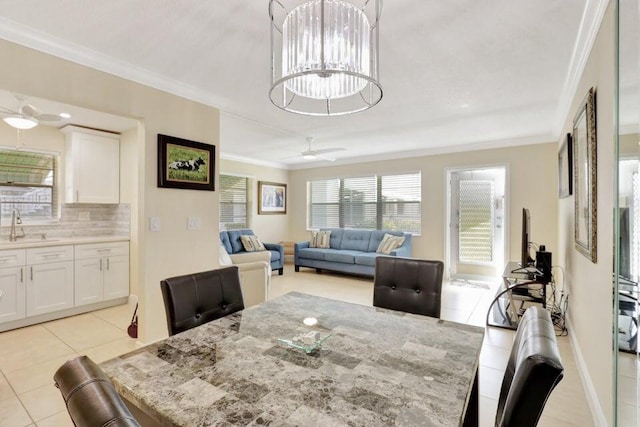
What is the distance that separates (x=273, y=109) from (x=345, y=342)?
9.98 feet

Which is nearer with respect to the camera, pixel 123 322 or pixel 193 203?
pixel 193 203

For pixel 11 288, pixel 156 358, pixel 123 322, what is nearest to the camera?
pixel 156 358

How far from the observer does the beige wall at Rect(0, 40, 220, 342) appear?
2170 mm

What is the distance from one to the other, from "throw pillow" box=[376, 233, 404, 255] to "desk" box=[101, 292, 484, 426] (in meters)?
4.39

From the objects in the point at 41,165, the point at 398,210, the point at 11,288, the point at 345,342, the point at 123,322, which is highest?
Result: the point at 41,165

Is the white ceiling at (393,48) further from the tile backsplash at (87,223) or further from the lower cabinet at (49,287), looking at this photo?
the lower cabinet at (49,287)

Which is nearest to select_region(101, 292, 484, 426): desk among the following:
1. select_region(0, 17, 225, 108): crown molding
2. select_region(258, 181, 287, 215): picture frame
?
select_region(0, 17, 225, 108): crown molding

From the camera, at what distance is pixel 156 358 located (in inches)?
43.6

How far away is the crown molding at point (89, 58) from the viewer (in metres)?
2.03

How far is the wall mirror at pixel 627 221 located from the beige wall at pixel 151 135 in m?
3.10

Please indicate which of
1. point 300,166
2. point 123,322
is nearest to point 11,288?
point 123,322

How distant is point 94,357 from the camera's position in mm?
2707

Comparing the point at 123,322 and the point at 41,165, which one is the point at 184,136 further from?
the point at 41,165

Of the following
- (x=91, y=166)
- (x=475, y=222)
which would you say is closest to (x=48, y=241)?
(x=91, y=166)
